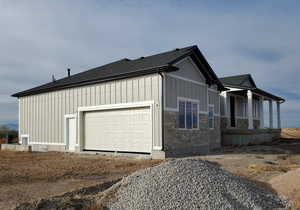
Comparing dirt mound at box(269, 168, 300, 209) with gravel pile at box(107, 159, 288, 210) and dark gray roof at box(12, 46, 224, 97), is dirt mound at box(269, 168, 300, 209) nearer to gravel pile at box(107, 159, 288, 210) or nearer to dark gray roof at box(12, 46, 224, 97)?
gravel pile at box(107, 159, 288, 210)

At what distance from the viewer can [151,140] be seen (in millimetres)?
13164

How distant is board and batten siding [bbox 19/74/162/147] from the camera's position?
13266mm

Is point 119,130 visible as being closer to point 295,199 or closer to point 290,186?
point 290,186

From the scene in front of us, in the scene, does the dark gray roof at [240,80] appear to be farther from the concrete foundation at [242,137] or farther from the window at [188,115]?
the window at [188,115]

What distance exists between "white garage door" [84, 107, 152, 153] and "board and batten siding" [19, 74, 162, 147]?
587 mm

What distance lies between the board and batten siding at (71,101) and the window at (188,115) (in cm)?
176

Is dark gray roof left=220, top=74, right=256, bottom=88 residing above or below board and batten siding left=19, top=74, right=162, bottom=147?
above

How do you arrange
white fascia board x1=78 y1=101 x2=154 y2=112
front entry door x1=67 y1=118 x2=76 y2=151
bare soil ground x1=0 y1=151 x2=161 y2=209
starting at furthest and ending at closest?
front entry door x1=67 y1=118 x2=76 y2=151, white fascia board x1=78 y1=101 x2=154 y2=112, bare soil ground x1=0 y1=151 x2=161 y2=209

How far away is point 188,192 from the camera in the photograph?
508 cm

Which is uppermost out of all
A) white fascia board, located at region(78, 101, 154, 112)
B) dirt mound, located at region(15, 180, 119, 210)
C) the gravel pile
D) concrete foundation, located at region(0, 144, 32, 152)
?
white fascia board, located at region(78, 101, 154, 112)

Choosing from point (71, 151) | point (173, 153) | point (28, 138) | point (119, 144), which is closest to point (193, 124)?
point (173, 153)

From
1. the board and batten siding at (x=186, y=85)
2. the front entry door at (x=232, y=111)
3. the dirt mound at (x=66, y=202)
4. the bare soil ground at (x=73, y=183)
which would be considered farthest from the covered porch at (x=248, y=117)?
the dirt mound at (x=66, y=202)

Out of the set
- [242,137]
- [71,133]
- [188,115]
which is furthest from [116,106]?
[242,137]

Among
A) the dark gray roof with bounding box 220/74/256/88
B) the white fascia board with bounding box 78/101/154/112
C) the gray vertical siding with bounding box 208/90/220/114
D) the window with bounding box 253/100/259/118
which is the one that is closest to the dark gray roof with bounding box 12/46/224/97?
the gray vertical siding with bounding box 208/90/220/114
